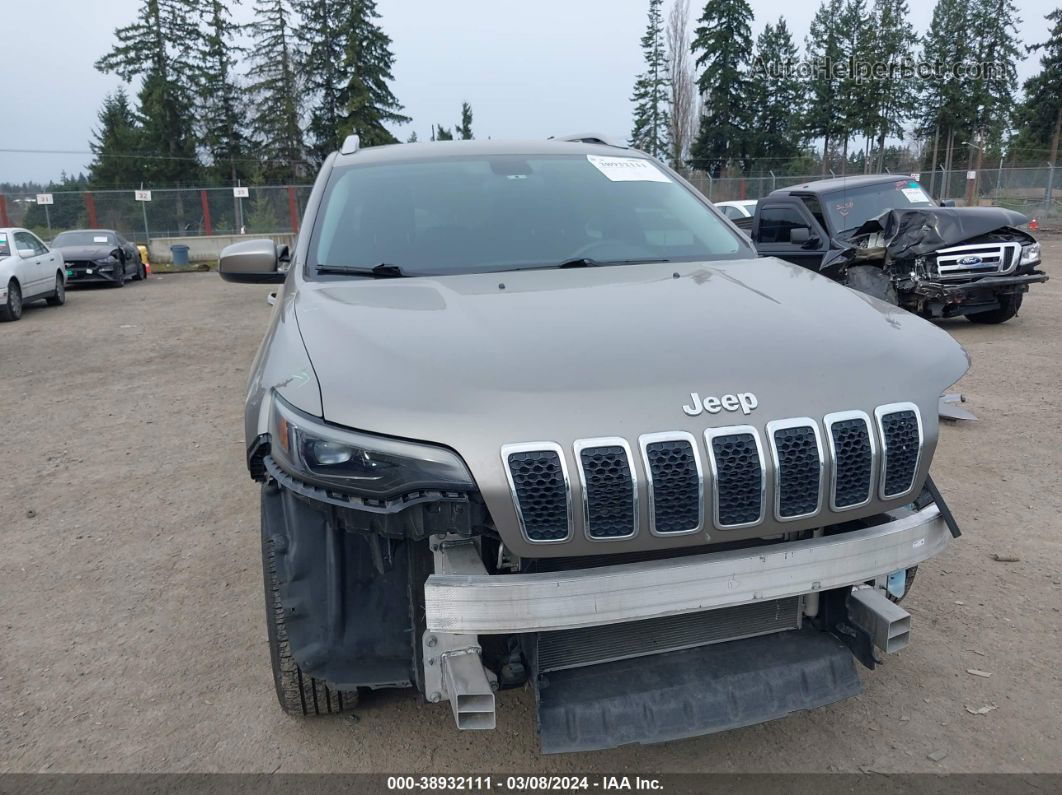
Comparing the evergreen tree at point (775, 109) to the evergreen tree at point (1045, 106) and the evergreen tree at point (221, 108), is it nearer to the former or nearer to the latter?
the evergreen tree at point (1045, 106)

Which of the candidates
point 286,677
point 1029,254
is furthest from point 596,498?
point 1029,254

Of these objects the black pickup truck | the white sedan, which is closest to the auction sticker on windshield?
the black pickup truck

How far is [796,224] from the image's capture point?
991 cm

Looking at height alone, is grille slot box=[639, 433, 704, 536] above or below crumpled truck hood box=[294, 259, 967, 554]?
below

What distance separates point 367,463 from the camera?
73.7 inches

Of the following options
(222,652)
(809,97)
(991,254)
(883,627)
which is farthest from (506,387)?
(809,97)

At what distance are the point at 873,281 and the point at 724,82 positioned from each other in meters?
48.4

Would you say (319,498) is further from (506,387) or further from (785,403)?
(785,403)

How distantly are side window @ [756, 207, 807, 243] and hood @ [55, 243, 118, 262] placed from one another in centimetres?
1513

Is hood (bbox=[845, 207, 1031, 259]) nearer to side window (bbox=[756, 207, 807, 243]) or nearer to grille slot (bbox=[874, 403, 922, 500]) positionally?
side window (bbox=[756, 207, 807, 243])

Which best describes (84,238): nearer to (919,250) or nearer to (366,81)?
(919,250)

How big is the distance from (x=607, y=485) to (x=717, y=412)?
33 cm

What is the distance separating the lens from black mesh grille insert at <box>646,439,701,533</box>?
186cm

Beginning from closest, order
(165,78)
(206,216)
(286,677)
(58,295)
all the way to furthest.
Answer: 1. (286,677)
2. (58,295)
3. (206,216)
4. (165,78)
